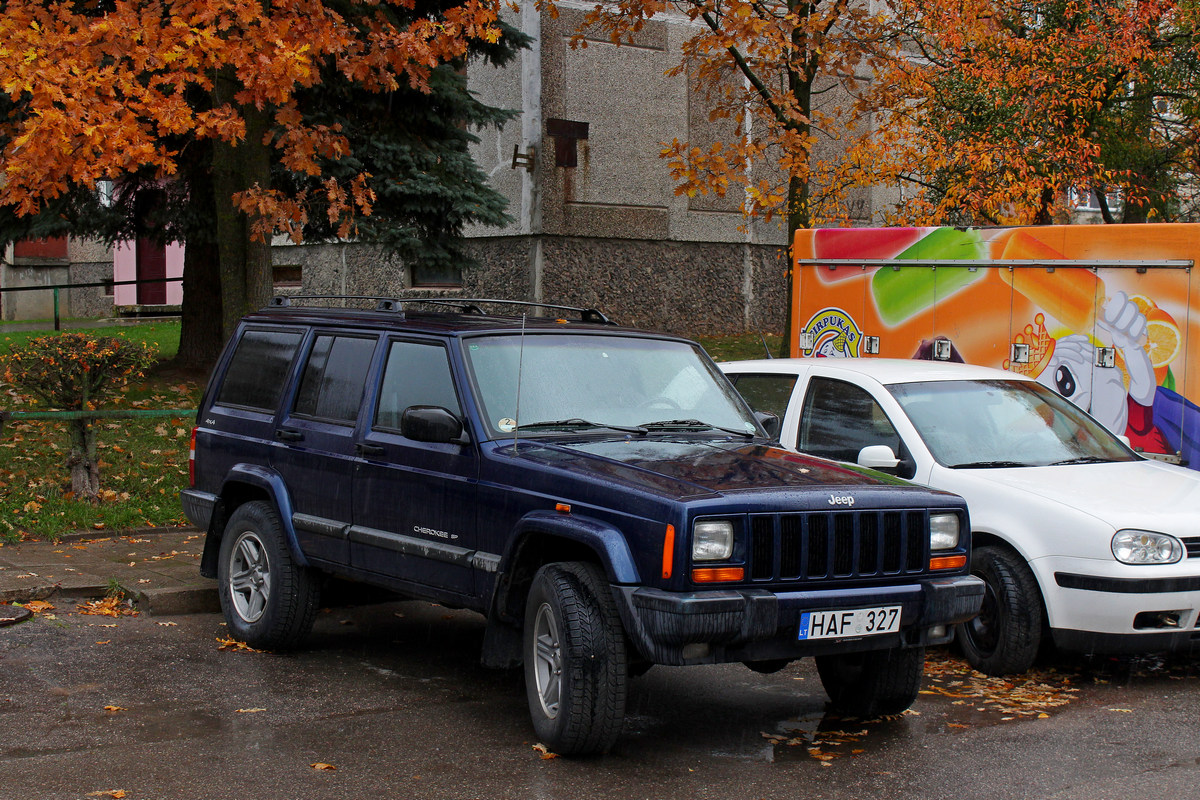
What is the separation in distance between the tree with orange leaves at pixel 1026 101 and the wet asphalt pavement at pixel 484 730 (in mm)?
10844

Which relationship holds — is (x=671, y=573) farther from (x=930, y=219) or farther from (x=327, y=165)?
(x=930, y=219)

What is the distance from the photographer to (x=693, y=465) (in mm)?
5551

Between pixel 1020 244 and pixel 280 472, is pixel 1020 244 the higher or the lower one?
the higher one

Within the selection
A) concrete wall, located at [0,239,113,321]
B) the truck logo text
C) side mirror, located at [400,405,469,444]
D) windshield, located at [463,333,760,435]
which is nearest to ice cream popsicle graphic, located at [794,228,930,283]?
the truck logo text

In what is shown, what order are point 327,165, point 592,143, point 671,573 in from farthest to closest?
point 592,143, point 327,165, point 671,573

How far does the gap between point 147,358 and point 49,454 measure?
191cm

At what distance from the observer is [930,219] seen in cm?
1806

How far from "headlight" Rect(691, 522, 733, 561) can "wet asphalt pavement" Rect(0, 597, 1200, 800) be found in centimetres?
90

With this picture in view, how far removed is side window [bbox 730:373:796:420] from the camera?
27.3ft

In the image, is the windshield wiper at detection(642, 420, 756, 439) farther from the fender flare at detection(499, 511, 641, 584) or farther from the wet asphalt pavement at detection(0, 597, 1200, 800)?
the wet asphalt pavement at detection(0, 597, 1200, 800)

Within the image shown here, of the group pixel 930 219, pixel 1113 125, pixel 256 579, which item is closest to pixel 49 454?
pixel 256 579

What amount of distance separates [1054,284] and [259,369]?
19.6 ft

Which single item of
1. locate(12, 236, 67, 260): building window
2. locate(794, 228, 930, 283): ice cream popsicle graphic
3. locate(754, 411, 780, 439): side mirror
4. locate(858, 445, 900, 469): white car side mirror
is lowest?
locate(858, 445, 900, 469): white car side mirror

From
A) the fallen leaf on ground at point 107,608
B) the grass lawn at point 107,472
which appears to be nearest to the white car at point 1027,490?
the fallen leaf on ground at point 107,608
